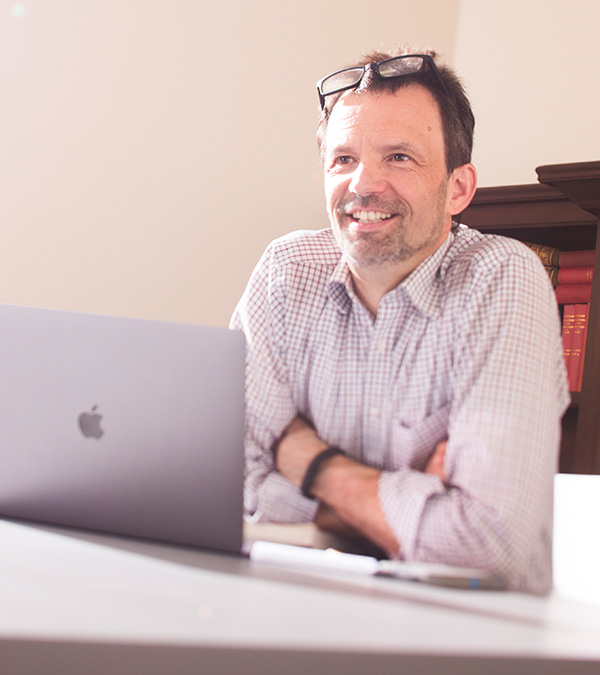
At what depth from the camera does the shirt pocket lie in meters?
1.26

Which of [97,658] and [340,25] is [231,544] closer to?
[97,658]

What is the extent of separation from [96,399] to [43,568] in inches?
8.7

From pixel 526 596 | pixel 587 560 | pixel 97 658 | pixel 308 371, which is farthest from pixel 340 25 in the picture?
pixel 97 658

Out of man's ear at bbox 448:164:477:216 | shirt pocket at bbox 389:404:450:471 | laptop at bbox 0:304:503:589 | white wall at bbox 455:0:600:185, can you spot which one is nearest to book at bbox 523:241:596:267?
white wall at bbox 455:0:600:185

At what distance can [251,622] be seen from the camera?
2.12 feet

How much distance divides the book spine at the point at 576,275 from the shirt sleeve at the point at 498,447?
0.86 m

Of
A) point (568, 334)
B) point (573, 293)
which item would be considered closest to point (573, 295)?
point (573, 293)

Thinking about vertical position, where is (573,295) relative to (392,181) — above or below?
below

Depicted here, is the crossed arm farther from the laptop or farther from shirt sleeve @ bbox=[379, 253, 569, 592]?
the laptop

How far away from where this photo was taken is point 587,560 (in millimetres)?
1310

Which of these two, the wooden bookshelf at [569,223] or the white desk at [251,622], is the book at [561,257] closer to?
the wooden bookshelf at [569,223]

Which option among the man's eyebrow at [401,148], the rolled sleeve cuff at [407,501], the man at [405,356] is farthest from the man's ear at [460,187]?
the rolled sleeve cuff at [407,501]

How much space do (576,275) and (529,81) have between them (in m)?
0.80

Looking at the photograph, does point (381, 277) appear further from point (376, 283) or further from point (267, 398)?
point (267, 398)
